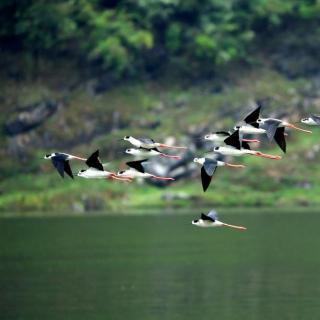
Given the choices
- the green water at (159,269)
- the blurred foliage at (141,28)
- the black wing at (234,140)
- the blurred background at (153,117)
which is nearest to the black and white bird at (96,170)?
the black wing at (234,140)

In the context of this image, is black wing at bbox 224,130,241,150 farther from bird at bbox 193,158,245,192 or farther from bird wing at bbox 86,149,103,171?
bird wing at bbox 86,149,103,171

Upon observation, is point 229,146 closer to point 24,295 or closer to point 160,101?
point 24,295

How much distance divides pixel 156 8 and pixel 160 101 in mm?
5555

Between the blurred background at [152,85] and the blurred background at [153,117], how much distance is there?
88mm

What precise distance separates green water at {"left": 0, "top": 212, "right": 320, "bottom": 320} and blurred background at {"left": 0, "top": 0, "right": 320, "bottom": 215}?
12.2 meters

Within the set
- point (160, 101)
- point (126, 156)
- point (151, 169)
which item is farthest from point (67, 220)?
point (160, 101)

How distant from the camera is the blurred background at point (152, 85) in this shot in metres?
71.3

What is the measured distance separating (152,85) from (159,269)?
142 ft

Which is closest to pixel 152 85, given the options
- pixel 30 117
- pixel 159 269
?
pixel 30 117

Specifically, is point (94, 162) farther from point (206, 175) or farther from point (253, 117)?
point (253, 117)

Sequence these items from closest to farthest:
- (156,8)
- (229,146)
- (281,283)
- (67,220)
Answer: (229,146)
(281,283)
(67,220)
(156,8)

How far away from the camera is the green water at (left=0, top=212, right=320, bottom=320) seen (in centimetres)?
3095

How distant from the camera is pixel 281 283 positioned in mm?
35406

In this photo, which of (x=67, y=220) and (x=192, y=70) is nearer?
(x=67, y=220)
